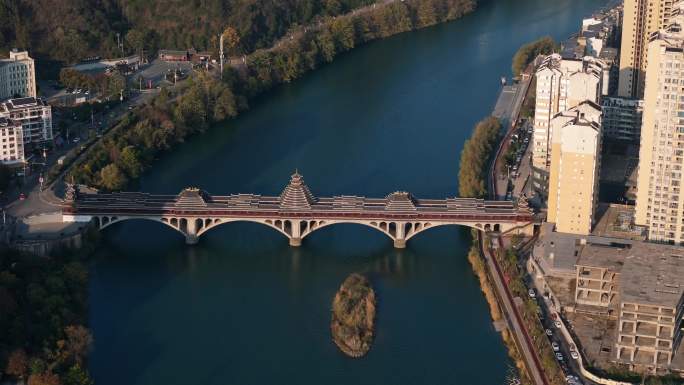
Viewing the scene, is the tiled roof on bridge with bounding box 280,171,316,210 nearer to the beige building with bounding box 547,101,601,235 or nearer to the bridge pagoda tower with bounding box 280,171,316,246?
the bridge pagoda tower with bounding box 280,171,316,246

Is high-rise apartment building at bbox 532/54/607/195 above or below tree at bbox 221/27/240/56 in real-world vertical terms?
below

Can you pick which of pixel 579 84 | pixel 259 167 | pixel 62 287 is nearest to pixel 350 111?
pixel 259 167

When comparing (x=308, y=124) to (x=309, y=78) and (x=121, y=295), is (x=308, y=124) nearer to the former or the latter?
(x=309, y=78)

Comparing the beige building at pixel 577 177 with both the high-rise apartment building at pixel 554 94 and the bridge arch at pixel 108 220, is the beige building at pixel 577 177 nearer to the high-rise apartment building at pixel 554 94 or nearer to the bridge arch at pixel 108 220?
the high-rise apartment building at pixel 554 94

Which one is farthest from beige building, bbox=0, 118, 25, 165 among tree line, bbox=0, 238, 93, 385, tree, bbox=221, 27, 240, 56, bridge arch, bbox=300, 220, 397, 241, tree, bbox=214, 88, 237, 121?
tree, bbox=221, 27, 240, 56

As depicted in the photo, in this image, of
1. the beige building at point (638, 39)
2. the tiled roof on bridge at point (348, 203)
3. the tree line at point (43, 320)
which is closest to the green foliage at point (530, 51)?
the beige building at point (638, 39)

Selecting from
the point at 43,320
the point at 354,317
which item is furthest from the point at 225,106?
the point at 43,320
